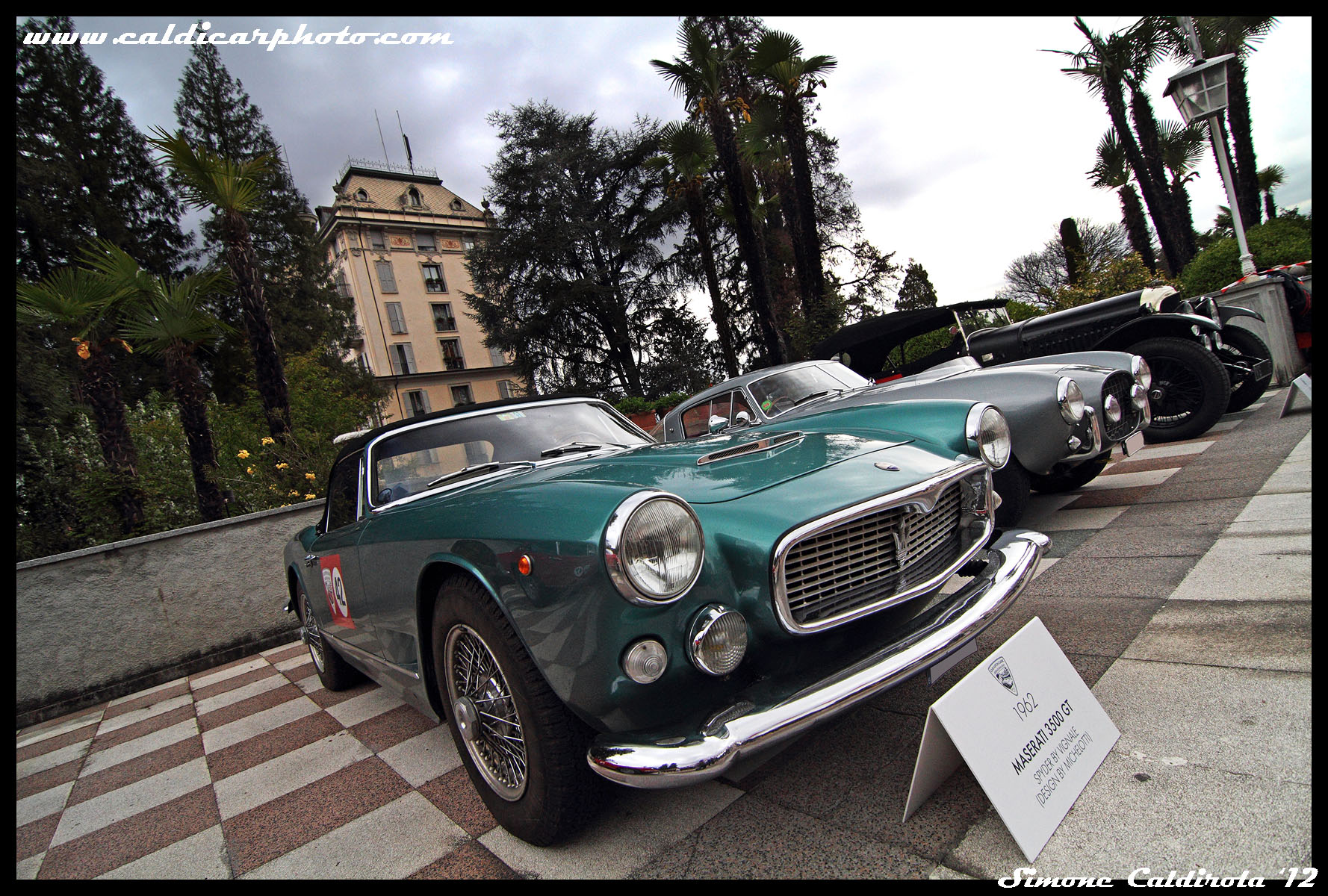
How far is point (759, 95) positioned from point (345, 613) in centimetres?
1256

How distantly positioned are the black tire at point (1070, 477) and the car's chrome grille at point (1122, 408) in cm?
30

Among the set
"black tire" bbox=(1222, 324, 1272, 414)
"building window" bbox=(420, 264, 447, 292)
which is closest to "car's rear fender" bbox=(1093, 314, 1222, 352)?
"black tire" bbox=(1222, 324, 1272, 414)

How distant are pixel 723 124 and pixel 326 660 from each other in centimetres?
1050

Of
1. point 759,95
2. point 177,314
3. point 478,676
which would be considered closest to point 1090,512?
point 478,676

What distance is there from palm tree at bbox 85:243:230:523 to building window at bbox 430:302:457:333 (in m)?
36.7

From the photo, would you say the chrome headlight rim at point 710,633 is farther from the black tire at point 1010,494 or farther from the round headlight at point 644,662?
the black tire at point 1010,494

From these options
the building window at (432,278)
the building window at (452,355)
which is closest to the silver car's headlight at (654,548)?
the building window at (452,355)

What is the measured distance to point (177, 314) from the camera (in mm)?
6676

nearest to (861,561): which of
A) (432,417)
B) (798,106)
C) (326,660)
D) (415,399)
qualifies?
(432,417)

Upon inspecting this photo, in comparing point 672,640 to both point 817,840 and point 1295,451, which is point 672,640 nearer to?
point 817,840

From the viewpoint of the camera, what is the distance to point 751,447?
2486mm

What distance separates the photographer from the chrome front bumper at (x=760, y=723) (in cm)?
142

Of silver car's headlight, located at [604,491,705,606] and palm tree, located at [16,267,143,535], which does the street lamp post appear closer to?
silver car's headlight, located at [604,491,705,606]

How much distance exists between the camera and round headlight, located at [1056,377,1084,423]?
11.3 feet
